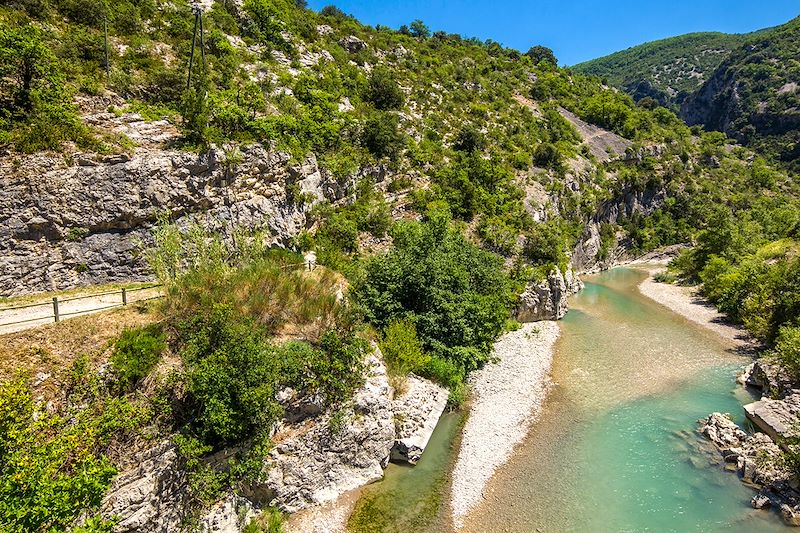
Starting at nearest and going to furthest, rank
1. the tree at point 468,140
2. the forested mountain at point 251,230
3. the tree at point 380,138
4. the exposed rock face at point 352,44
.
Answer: the forested mountain at point 251,230, the tree at point 380,138, the tree at point 468,140, the exposed rock face at point 352,44

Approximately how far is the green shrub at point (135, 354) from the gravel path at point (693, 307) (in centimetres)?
3084

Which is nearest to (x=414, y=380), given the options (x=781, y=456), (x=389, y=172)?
(x=781, y=456)

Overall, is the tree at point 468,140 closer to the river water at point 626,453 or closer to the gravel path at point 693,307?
the gravel path at point 693,307

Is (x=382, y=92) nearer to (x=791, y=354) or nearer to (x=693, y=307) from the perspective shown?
(x=693, y=307)

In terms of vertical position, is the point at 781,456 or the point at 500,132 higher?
the point at 500,132

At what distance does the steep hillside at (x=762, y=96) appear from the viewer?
285 ft

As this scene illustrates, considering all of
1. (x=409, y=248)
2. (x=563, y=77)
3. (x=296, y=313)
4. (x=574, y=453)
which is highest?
(x=563, y=77)

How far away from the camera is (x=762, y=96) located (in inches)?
3740

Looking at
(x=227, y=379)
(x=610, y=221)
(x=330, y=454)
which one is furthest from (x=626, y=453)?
(x=610, y=221)

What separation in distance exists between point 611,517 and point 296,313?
468 inches

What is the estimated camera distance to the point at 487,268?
80.7 feet

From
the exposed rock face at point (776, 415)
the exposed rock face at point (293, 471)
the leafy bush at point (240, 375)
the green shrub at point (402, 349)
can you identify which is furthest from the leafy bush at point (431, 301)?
the exposed rock face at point (776, 415)

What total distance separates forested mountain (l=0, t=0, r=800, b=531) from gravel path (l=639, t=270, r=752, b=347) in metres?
1.33

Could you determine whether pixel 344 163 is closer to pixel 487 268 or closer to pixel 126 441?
pixel 487 268
